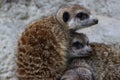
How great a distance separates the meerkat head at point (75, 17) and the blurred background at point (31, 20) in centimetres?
63

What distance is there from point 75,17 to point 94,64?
44 cm

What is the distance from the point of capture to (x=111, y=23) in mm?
5227

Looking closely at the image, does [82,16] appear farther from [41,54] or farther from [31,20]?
[31,20]

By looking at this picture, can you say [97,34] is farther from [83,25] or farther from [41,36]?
[41,36]

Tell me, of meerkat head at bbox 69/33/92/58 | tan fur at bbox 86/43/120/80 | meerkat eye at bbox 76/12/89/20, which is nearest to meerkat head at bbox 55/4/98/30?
meerkat eye at bbox 76/12/89/20

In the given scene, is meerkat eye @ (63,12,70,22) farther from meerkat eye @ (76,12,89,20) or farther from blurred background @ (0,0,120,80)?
blurred background @ (0,0,120,80)

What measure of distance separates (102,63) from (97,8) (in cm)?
148

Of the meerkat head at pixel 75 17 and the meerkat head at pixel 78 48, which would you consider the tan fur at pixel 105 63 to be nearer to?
the meerkat head at pixel 78 48

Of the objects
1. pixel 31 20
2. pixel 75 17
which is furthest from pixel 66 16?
pixel 31 20

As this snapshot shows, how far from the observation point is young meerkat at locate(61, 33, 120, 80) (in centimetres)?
405

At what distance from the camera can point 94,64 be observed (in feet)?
13.8

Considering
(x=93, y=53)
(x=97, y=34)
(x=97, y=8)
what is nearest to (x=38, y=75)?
(x=93, y=53)

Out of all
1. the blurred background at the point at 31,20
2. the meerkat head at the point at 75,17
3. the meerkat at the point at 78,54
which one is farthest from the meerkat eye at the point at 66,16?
the blurred background at the point at 31,20

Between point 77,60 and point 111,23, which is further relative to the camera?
point 111,23
